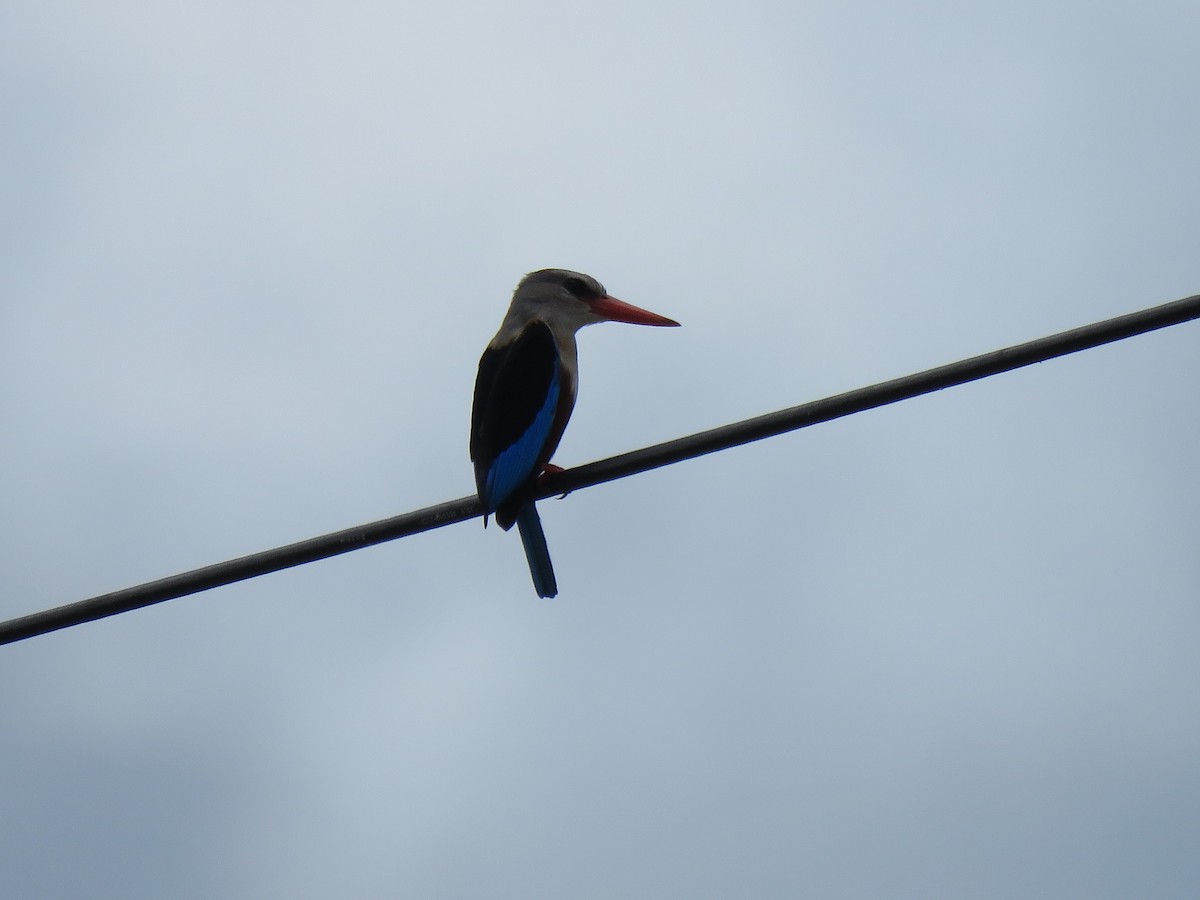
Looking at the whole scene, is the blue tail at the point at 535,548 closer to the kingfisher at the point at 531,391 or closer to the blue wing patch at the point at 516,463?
the kingfisher at the point at 531,391

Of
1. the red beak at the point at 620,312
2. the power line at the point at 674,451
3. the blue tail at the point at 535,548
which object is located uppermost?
the red beak at the point at 620,312

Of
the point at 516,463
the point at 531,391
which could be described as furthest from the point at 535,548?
the point at 531,391

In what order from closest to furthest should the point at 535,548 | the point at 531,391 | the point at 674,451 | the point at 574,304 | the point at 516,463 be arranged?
the point at 674,451 → the point at 516,463 → the point at 535,548 → the point at 531,391 → the point at 574,304

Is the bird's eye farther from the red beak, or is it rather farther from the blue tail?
the blue tail

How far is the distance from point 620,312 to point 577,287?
212 mm

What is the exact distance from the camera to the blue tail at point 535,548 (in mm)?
4352

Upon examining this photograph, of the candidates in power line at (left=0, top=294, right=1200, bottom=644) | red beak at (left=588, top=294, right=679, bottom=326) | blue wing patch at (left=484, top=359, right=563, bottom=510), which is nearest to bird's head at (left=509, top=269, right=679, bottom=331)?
red beak at (left=588, top=294, right=679, bottom=326)

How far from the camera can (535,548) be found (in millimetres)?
→ 4375

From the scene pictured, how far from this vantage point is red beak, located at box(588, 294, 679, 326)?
5301 millimetres

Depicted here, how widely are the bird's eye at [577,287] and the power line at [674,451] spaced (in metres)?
2.30

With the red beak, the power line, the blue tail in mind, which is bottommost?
the blue tail

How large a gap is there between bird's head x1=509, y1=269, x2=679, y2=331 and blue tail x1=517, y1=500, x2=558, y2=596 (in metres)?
1.16

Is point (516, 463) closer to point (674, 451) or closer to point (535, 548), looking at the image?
point (535, 548)

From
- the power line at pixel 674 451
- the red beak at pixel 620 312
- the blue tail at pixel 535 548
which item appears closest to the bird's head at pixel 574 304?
the red beak at pixel 620 312
